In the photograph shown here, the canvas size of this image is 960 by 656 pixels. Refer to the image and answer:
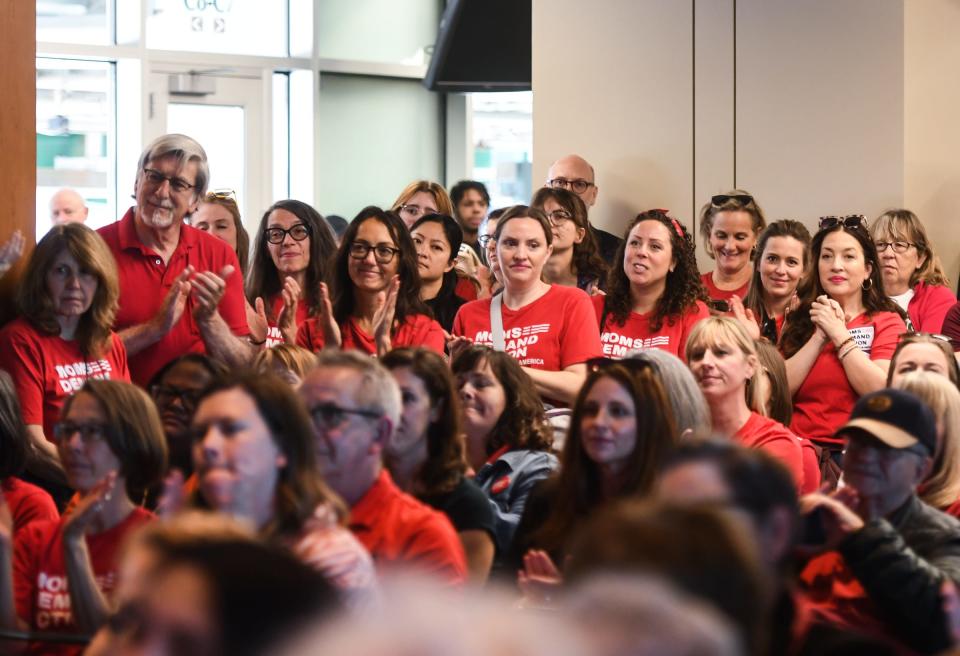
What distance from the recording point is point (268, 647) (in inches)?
47.7

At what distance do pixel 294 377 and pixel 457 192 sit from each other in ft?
14.3

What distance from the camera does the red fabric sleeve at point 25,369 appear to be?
4375 millimetres

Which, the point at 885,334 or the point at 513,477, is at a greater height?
the point at 885,334

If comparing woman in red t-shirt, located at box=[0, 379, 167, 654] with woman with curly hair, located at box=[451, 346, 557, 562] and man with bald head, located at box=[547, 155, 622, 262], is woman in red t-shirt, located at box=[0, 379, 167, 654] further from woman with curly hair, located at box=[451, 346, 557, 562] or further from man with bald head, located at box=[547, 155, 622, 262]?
man with bald head, located at box=[547, 155, 622, 262]

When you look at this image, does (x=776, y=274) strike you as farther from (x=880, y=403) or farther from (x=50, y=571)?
(x=50, y=571)

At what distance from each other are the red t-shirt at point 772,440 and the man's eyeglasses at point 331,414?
144 cm

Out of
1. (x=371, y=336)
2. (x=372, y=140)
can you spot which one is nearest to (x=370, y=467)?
(x=371, y=336)

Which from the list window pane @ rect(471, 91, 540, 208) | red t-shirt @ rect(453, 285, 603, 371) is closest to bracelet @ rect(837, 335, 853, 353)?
red t-shirt @ rect(453, 285, 603, 371)

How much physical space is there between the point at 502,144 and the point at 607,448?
9251mm

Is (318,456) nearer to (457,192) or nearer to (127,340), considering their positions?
(127,340)

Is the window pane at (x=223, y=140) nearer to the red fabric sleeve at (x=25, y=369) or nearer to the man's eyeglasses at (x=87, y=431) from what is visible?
the red fabric sleeve at (x=25, y=369)

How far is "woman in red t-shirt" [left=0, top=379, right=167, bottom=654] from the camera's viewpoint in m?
3.16

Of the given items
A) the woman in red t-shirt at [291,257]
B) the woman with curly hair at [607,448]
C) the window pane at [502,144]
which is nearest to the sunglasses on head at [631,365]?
the woman with curly hair at [607,448]

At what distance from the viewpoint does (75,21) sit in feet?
35.0
